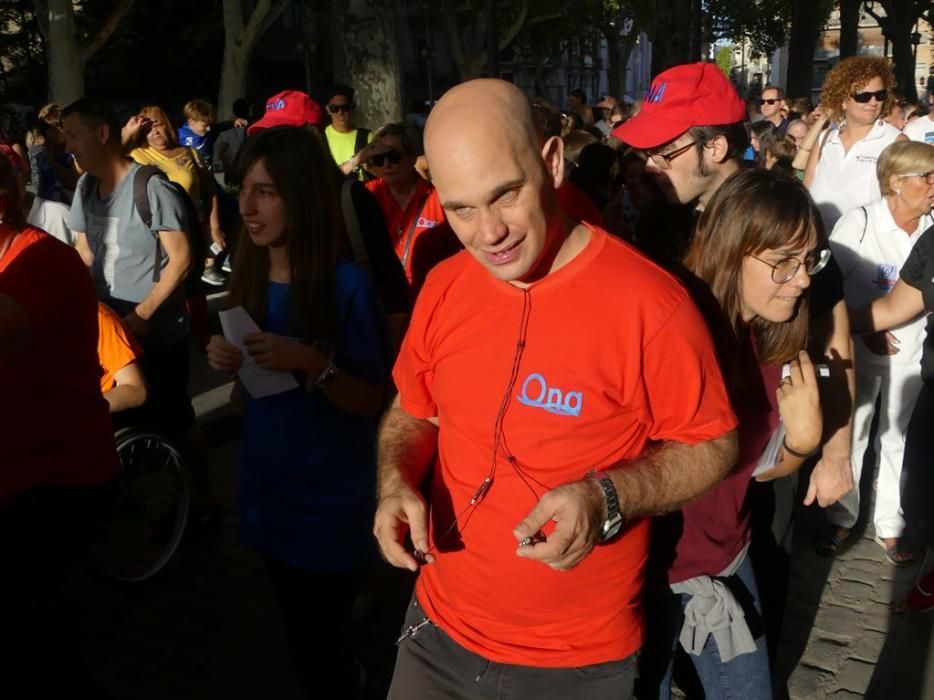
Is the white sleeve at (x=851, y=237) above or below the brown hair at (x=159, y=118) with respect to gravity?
below

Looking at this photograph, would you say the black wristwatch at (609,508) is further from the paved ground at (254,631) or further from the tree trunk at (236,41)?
the tree trunk at (236,41)

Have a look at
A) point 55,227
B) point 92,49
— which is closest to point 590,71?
point 92,49

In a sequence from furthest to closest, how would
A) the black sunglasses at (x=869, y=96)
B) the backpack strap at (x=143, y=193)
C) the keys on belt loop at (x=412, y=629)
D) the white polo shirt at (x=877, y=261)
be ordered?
the black sunglasses at (x=869, y=96) → the backpack strap at (x=143, y=193) → the white polo shirt at (x=877, y=261) → the keys on belt loop at (x=412, y=629)

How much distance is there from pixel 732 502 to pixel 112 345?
2.54m

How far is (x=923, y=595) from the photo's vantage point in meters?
4.03

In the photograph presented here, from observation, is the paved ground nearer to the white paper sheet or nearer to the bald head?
the white paper sheet

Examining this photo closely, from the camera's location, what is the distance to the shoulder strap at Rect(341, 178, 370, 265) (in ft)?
12.1

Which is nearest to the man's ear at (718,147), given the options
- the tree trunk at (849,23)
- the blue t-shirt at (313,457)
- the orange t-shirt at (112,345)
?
the blue t-shirt at (313,457)

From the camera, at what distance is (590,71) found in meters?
79.7

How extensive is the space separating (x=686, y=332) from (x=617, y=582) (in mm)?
554

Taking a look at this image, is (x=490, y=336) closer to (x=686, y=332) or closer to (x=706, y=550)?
(x=686, y=332)

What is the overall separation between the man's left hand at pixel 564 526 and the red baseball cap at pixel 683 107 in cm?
181

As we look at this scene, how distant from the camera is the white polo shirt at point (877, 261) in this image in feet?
14.1

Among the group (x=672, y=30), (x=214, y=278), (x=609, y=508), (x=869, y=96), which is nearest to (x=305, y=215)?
(x=609, y=508)
